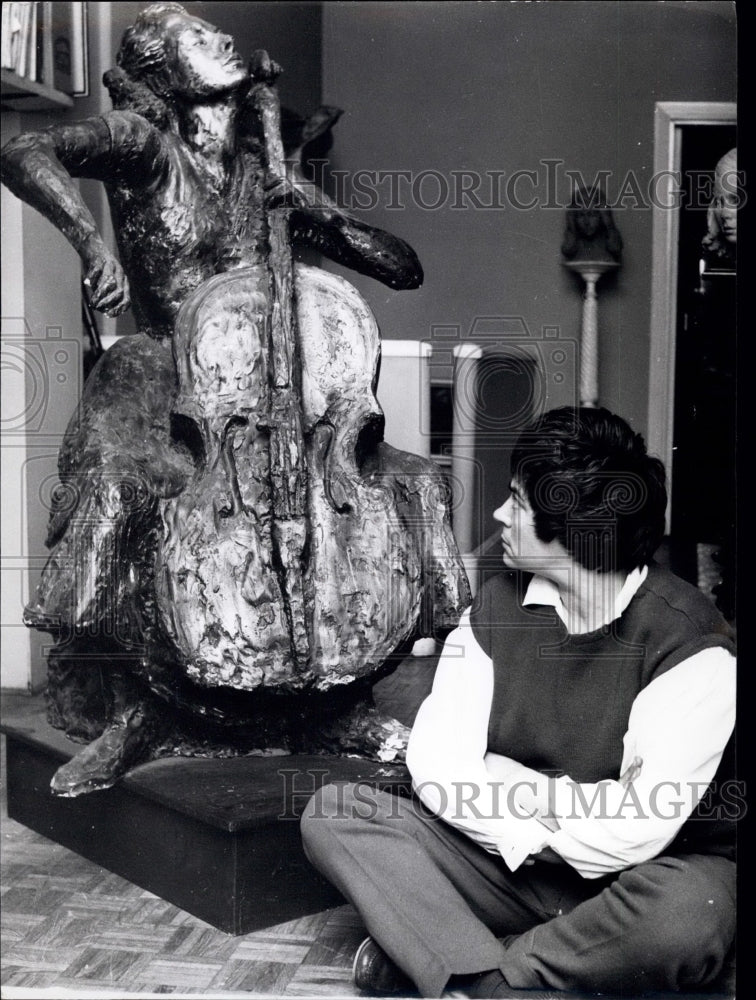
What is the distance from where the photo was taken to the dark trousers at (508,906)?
6.70 feet

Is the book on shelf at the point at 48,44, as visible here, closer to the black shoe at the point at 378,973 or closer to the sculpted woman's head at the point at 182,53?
the sculpted woman's head at the point at 182,53

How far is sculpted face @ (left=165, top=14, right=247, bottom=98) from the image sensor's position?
2.85 meters

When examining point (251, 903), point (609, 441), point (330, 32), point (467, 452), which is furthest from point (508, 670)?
point (330, 32)

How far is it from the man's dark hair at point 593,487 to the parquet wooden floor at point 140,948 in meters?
0.90

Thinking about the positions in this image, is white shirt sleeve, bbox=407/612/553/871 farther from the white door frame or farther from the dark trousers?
the white door frame

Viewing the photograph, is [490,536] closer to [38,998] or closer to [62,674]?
[62,674]

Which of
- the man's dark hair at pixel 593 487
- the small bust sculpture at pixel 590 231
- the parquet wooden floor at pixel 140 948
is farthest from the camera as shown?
the small bust sculpture at pixel 590 231

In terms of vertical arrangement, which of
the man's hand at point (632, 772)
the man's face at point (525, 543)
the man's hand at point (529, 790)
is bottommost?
the man's hand at point (529, 790)

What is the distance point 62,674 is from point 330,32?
1.67m

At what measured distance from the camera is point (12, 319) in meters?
3.81

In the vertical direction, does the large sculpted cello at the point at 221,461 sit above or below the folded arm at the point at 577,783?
above

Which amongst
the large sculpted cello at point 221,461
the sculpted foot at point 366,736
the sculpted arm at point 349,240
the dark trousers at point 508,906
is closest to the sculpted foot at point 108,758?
the large sculpted cello at point 221,461

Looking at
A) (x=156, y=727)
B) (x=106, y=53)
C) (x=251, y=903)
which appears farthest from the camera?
(x=106, y=53)

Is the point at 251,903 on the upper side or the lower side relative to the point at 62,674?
lower
